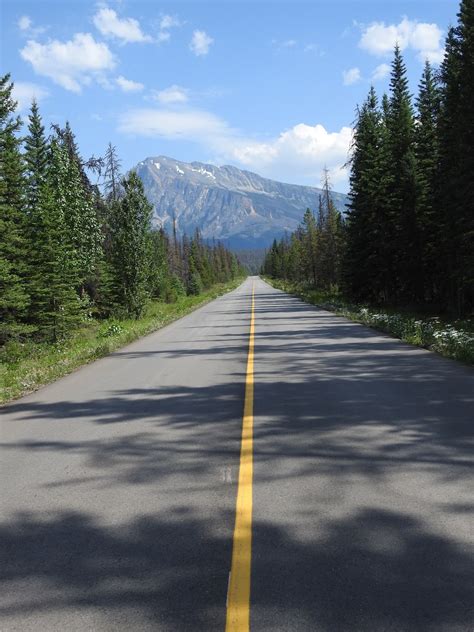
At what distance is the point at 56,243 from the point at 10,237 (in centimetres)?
484

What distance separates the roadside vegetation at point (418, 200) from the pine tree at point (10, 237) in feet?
50.7

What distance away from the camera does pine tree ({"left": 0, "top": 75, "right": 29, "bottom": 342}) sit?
21.3m

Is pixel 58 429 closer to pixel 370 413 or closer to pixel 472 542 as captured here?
pixel 370 413

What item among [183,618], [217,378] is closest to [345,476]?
[183,618]

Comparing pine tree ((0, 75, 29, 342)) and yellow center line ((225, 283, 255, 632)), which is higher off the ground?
pine tree ((0, 75, 29, 342))

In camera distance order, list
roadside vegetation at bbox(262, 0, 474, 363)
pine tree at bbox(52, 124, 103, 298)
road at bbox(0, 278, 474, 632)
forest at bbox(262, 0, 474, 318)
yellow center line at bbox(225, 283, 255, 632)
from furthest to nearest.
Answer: pine tree at bbox(52, 124, 103, 298) → forest at bbox(262, 0, 474, 318) → roadside vegetation at bbox(262, 0, 474, 363) → road at bbox(0, 278, 474, 632) → yellow center line at bbox(225, 283, 255, 632)

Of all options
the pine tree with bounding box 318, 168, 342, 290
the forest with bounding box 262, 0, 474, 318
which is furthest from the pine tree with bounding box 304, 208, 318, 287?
the forest with bounding box 262, 0, 474, 318

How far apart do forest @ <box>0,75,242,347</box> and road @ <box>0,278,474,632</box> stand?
52.4 ft

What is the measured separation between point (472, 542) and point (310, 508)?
1220mm

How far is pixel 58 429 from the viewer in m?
7.22

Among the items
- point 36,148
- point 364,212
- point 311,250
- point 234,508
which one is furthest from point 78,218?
point 311,250

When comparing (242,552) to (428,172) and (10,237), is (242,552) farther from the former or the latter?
(428,172)

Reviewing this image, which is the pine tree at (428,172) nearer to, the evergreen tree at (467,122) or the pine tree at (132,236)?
the evergreen tree at (467,122)

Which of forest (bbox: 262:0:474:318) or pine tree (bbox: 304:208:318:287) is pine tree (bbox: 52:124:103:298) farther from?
pine tree (bbox: 304:208:318:287)
